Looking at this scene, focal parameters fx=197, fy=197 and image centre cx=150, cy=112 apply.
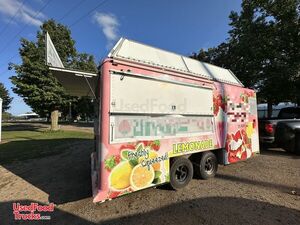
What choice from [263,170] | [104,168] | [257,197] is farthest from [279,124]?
[104,168]

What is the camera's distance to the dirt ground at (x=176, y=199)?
3559 mm

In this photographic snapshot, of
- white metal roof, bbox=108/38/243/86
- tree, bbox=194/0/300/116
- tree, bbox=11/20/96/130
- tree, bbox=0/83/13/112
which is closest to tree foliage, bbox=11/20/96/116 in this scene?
tree, bbox=11/20/96/130

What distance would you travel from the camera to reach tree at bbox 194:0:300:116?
14352mm

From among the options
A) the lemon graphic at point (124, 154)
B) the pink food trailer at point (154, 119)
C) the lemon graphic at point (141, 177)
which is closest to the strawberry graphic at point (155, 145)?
the pink food trailer at point (154, 119)

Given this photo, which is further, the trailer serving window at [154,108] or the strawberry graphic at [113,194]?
the trailer serving window at [154,108]

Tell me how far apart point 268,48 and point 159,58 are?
1416 centimetres

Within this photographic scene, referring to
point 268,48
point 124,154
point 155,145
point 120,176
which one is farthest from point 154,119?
point 268,48

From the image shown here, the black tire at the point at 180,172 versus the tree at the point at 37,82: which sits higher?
the tree at the point at 37,82

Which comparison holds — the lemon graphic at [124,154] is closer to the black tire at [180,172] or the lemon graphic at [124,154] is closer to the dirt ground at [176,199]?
the dirt ground at [176,199]

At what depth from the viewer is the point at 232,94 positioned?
20.4 feet

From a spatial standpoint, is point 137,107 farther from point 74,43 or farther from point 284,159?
point 74,43

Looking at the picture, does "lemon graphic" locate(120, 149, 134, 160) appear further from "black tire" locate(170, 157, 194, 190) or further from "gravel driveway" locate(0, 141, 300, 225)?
"black tire" locate(170, 157, 194, 190)

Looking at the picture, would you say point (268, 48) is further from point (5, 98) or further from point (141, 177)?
point (5, 98)

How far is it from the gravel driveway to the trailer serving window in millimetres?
1404
